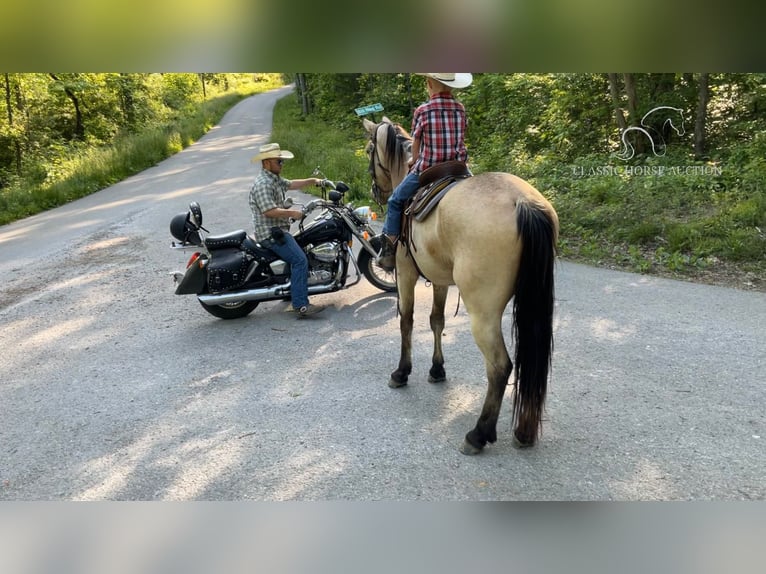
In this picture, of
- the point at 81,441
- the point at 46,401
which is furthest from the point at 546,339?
the point at 46,401

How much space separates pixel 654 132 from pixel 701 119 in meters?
1.14

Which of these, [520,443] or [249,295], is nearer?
[520,443]

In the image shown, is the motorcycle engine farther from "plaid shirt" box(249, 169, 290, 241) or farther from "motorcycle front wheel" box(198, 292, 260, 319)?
"motorcycle front wheel" box(198, 292, 260, 319)

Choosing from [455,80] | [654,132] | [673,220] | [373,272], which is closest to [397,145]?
[455,80]

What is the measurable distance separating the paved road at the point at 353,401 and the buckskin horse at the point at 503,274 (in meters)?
0.38

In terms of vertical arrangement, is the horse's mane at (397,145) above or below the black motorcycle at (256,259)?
above

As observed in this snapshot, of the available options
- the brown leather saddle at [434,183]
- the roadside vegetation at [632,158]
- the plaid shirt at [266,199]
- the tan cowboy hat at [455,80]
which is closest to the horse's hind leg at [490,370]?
the brown leather saddle at [434,183]

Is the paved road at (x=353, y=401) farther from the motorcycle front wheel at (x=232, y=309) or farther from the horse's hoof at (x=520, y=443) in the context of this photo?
the motorcycle front wheel at (x=232, y=309)

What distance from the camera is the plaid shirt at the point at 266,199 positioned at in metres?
5.23

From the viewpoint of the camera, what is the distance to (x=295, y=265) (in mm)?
5473

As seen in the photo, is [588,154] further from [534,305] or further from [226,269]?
[534,305]

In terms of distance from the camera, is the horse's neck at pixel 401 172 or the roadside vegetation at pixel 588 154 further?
the roadside vegetation at pixel 588 154

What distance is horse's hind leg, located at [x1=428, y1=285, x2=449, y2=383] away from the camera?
419 cm
